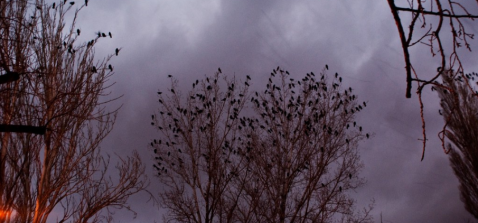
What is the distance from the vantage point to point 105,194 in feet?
24.3

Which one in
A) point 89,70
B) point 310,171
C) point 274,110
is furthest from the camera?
point 274,110

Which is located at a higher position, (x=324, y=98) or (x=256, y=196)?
(x=324, y=98)

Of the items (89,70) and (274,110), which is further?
(274,110)

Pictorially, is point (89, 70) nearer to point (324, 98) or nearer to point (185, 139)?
point (185, 139)

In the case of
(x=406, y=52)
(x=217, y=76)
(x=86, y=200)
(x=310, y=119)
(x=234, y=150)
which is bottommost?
(x=406, y=52)

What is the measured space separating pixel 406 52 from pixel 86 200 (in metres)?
7.27

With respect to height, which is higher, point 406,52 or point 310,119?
point 310,119

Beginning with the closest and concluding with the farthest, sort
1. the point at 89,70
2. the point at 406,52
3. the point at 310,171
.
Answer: the point at 406,52
the point at 89,70
the point at 310,171

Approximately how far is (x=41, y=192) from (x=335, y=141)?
23.6 ft

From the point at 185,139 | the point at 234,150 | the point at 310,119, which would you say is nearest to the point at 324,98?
the point at 310,119

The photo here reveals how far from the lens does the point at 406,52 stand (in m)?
1.07

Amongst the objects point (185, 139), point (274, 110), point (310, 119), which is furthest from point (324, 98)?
point (185, 139)

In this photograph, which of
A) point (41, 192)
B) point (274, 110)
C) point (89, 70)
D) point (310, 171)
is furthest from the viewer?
point (274, 110)

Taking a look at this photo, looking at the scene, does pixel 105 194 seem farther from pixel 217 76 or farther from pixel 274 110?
pixel 274 110
